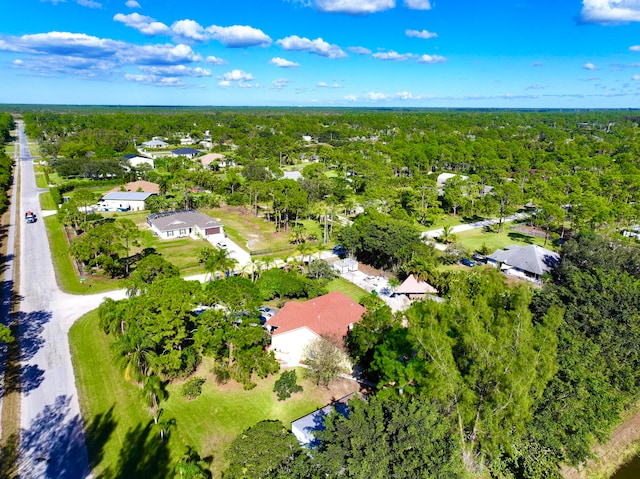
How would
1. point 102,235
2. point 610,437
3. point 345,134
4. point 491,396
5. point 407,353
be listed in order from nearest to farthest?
point 491,396
point 407,353
point 610,437
point 102,235
point 345,134

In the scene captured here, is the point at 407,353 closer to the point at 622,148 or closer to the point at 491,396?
the point at 491,396

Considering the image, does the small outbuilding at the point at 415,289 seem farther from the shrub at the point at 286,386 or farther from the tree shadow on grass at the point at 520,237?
the tree shadow on grass at the point at 520,237

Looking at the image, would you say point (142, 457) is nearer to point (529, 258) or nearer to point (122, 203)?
point (529, 258)

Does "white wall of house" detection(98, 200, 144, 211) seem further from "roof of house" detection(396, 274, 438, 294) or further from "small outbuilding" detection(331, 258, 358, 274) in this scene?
"roof of house" detection(396, 274, 438, 294)

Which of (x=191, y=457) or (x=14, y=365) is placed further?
(x=14, y=365)

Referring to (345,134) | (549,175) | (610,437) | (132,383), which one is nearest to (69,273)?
(132,383)

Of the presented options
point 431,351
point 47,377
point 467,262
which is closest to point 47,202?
point 47,377

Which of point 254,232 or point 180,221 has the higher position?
point 180,221
